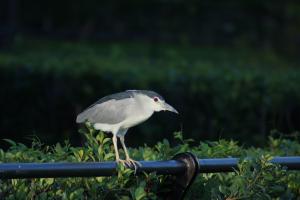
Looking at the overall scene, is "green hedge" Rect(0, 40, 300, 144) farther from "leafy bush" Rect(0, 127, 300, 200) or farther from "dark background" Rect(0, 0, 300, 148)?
"leafy bush" Rect(0, 127, 300, 200)

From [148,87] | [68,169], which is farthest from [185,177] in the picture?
[148,87]

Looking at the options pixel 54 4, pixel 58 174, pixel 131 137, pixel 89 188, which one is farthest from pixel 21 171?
pixel 54 4

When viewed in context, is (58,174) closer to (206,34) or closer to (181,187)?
(181,187)

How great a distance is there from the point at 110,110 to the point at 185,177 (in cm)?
116

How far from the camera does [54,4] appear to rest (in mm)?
19781

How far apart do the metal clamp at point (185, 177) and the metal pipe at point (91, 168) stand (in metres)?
A: 0.03

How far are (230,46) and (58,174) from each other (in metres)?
16.7

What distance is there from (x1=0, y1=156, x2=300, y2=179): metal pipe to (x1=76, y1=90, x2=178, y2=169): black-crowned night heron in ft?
3.12

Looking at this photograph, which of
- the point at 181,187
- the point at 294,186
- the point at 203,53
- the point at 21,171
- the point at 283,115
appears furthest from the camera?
the point at 203,53

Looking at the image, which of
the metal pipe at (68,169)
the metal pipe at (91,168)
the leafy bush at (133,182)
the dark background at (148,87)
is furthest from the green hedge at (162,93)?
the metal pipe at (68,169)

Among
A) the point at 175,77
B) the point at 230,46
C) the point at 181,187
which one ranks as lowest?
the point at 230,46

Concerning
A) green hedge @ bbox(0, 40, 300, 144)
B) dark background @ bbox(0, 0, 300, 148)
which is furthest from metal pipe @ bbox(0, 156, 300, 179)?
green hedge @ bbox(0, 40, 300, 144)

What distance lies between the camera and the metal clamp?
4.16 metres

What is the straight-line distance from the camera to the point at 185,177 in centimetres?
421
